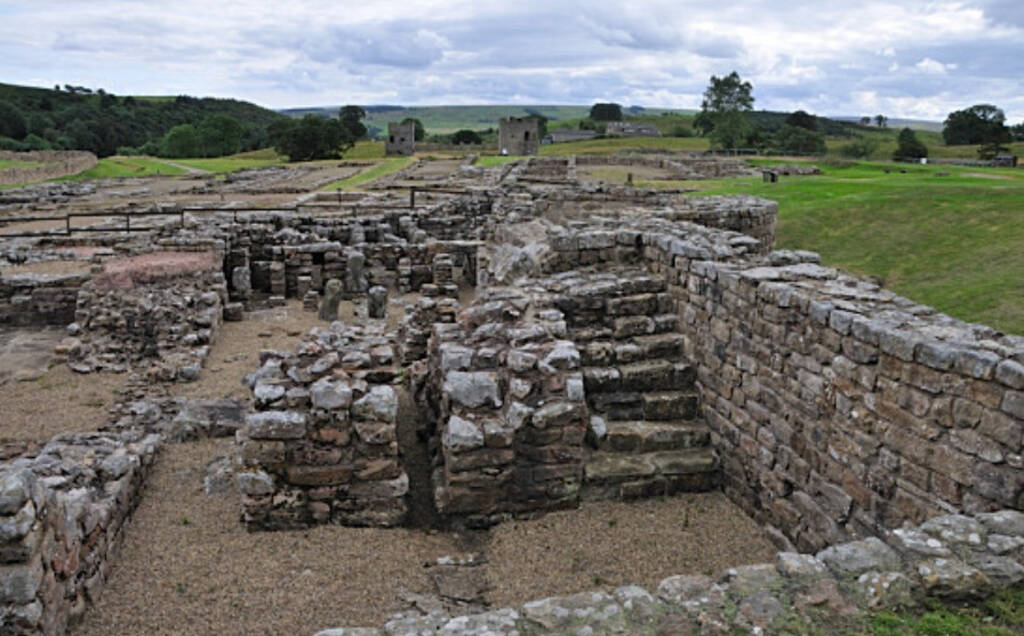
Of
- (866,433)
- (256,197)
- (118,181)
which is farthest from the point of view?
(118,181)

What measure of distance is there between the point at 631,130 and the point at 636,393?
11214cm

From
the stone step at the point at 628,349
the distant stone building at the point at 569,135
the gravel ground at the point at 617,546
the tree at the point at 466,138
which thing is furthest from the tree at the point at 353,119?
the gravel ground at the point at 617,546

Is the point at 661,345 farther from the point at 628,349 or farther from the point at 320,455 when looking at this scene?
the point at 320,455

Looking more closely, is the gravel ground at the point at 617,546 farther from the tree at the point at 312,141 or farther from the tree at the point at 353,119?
the tree at the point at 353,119

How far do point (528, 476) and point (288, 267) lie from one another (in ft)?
51.6

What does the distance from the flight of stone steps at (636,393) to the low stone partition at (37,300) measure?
13960mm

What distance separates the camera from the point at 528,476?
7621 millimetres

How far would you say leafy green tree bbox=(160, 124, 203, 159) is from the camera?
84.9 metres

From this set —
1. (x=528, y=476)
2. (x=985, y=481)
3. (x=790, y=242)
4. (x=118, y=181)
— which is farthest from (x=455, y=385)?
(x=118, y=181)

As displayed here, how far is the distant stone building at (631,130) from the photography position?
4312 inches

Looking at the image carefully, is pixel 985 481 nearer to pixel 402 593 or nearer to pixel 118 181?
pixel 402 593

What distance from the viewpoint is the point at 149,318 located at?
51.9ft

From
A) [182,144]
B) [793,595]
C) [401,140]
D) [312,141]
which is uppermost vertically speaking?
[401,140]

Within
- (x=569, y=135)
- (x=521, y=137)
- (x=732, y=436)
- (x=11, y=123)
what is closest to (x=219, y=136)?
(x=11, y=123)
